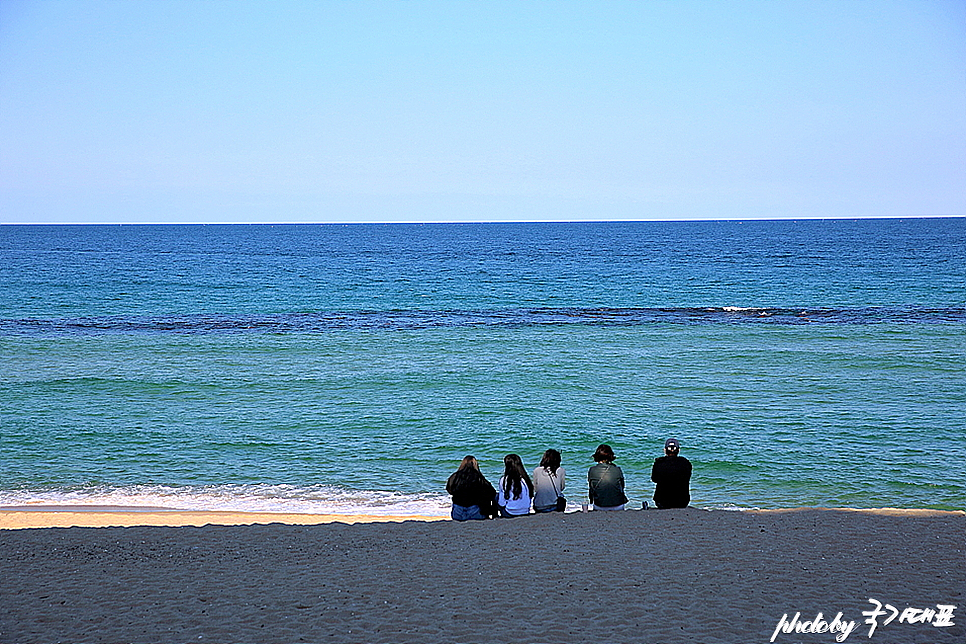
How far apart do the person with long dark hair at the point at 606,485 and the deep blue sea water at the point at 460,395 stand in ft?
9.99

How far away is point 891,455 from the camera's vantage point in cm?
1577

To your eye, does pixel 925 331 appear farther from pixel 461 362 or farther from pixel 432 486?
pixel 432 486

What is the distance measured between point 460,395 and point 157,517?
10057mm

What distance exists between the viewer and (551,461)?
10.6 m

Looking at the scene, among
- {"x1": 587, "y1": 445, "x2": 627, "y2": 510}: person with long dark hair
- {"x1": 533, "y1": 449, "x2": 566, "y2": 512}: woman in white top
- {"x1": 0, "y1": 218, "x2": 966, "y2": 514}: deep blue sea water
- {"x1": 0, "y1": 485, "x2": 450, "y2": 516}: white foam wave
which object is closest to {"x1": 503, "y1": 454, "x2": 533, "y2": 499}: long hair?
{"x1": 533, "y1": 449, "x2": 566, "y2": 512}: woman in white top

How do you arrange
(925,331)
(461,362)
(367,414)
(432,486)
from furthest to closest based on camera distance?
(925,331), (461,362), (367,414), (432,486)

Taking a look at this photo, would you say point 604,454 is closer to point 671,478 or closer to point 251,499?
point 671,478

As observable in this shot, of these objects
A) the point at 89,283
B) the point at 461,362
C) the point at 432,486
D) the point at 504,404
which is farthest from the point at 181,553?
the point at 89,283

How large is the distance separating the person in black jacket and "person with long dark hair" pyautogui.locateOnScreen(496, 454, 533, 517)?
1603 mm

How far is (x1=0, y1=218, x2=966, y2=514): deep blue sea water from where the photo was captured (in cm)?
1465

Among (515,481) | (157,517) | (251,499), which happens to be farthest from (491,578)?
(251,499)

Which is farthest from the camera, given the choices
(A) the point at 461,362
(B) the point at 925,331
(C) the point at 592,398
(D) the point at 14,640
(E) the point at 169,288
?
(E) the point at 169,288

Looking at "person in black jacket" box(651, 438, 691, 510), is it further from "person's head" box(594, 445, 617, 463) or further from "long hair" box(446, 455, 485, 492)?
"long hair" box(446, 455, 485, 492)

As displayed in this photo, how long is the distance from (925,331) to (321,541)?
92.3 ft
